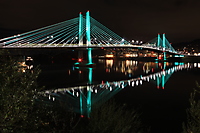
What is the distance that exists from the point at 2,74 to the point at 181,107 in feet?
30.8

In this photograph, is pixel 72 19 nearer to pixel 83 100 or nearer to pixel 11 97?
pixel 83 100

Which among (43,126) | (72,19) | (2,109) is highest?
(72,19)

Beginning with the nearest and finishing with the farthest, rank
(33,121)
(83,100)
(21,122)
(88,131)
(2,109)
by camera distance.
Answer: (2,109), (21,122), (33,121), (88,131), (83,100)

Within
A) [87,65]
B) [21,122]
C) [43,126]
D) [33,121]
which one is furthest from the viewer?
[87,65]

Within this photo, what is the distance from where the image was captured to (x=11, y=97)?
2771 mm

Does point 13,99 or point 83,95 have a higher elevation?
point 13,99

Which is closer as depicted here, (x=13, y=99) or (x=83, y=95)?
(x=13, y=99)

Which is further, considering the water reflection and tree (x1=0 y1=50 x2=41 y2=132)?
the water reflection

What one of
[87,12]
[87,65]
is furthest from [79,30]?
[87,65]

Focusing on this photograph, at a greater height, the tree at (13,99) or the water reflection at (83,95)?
the tree at (13,99)

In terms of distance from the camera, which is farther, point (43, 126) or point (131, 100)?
point (131, 100)

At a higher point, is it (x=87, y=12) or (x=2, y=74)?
(x=87, y=12)

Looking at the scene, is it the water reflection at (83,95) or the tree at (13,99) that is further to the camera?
the water reflection at (83,95)

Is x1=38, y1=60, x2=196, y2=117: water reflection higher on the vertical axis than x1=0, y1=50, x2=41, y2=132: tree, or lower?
lower
